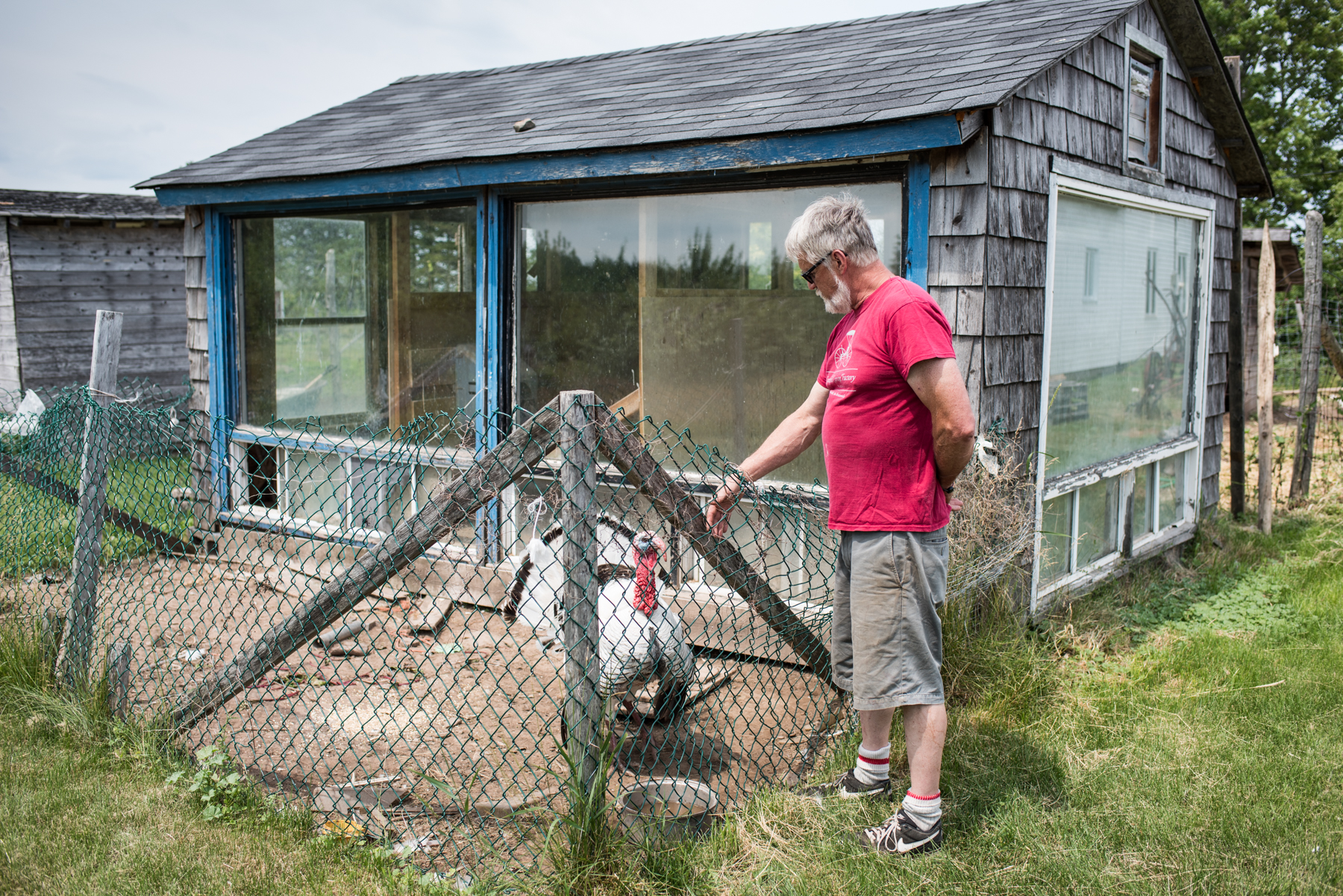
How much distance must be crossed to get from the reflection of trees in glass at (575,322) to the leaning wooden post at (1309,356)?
580cm

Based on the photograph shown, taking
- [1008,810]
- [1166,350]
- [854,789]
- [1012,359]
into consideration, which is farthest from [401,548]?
[1166,350]

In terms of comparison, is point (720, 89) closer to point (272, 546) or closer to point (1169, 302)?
point (1169, 302)

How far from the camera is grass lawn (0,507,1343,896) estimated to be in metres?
2.92

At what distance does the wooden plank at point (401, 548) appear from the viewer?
9.53 feet

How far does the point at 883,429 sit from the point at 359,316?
4.97 metres

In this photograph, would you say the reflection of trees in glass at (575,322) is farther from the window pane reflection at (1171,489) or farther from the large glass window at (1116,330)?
the window pane reflection at (1171,489)

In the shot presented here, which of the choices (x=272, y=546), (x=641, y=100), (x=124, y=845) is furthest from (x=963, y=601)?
(x=272, y=546)

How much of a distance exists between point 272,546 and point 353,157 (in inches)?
110

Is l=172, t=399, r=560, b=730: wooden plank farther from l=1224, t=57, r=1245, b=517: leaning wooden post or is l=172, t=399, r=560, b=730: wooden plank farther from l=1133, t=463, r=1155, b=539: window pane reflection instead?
l=1224, t=57, r=1245, b=517: leaning wooden post

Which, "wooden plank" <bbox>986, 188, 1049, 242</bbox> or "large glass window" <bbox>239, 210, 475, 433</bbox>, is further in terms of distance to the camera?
"large glass window" <bbox>239, 210, 475, 433</bbox>

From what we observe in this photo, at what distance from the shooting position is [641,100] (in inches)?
242

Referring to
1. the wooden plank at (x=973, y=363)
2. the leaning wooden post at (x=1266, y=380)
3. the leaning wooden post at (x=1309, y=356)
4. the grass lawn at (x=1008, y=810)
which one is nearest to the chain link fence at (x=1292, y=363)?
the leaning wooden post at (x=1309, y=356)

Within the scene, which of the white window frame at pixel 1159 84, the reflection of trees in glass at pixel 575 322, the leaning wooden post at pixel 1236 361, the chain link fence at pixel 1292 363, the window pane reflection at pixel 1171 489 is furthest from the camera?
the chain link fence at pixel 1292 363

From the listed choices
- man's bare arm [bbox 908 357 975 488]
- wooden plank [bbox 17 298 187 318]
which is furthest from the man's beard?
wooden plank [bbox 17 298 187 318]
